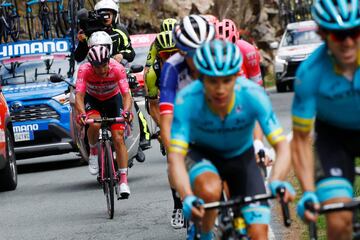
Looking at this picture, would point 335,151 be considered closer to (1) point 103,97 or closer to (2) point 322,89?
(2) point 322,89

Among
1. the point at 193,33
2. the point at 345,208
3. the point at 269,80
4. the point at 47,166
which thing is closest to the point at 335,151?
the point at 345,208

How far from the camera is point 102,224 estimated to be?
502 inches

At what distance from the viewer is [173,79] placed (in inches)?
367

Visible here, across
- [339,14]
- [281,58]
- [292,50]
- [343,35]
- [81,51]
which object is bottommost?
[281,58]

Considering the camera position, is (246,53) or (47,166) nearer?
(246,53)

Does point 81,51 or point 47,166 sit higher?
point 81,51

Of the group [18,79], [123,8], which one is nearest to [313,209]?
[18,79]

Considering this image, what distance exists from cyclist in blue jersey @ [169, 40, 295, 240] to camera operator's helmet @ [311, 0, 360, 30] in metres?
0.67

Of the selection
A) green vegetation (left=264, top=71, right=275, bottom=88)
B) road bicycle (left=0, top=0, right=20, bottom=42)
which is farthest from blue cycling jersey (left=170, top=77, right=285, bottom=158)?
green vegetation (left=264, top=71, right=275, bottom=88)

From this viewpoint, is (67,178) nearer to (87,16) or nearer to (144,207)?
(87,16)

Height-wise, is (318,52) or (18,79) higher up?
(318,52)

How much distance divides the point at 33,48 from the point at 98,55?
22.5 ft

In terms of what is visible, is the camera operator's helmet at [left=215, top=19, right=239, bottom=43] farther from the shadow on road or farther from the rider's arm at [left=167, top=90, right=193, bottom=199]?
the shadow on road

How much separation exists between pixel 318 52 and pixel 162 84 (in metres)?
2.64
